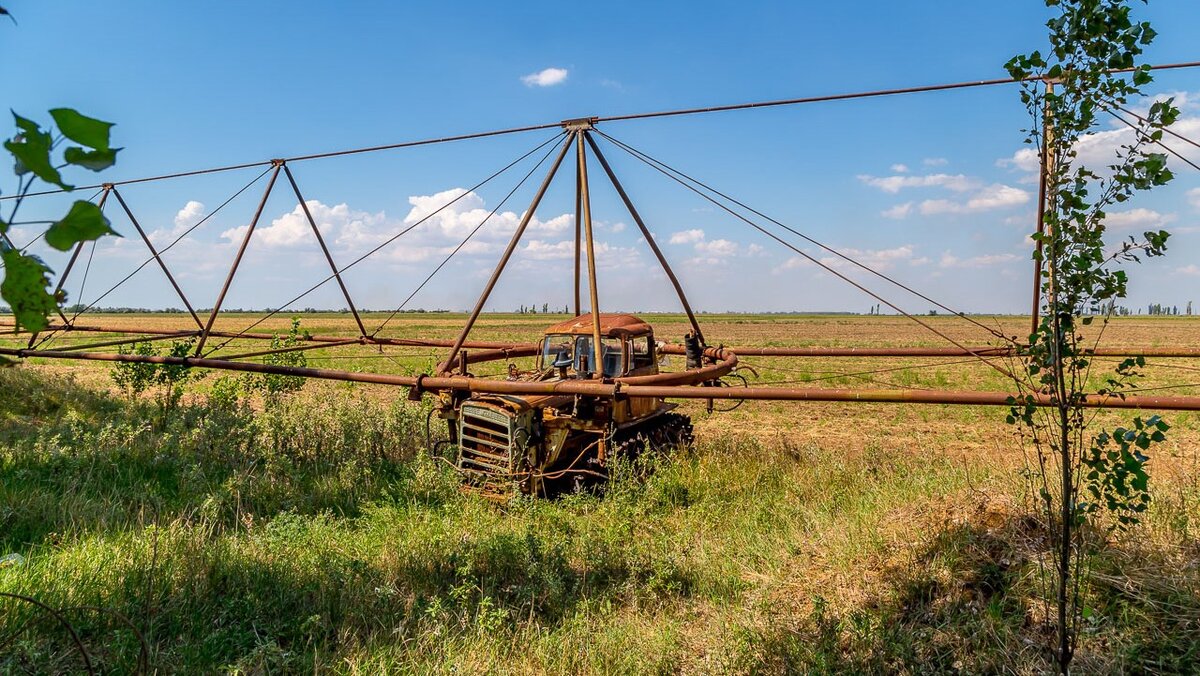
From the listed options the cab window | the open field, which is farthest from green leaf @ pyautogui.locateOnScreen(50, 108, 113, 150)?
the cab window

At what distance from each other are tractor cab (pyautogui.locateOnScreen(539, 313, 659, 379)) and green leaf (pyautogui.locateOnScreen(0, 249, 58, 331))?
7674mm

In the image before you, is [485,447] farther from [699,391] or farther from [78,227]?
[78,227]

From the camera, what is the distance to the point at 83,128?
1.26 meters

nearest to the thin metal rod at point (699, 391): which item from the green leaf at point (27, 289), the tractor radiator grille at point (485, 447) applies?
the tractor radiator grille at point (485, 447)

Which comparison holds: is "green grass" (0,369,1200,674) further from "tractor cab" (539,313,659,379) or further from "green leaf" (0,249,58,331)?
"green leaf" (0,249,58,331)

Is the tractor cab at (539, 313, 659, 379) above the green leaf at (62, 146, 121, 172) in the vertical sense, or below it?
below

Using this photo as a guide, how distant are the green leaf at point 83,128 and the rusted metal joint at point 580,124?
6291 mm

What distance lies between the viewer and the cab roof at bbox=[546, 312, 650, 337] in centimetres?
953

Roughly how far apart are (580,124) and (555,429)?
3.74 meters

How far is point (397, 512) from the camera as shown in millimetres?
7449

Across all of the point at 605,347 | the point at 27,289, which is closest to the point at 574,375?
the point at 605,347

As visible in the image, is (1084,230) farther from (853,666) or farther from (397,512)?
(397,512)

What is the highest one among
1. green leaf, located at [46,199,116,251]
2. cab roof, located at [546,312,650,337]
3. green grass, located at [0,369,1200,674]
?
green leaf, located at [46,199,116,251]

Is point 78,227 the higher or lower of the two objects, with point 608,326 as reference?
higher
